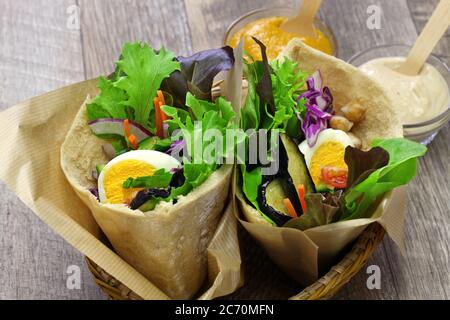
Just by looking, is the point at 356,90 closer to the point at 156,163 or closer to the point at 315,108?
the point at 315,108

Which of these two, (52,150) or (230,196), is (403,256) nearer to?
(230,196)

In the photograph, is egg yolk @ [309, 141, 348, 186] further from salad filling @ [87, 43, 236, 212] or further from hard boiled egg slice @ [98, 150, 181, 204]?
hard boiled egg slice @ [98, 150, 181, 204]

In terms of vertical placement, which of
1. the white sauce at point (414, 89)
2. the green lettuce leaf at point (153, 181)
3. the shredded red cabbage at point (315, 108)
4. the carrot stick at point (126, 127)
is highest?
the carrot stick at point (126, 127)

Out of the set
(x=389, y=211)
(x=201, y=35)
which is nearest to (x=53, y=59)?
(x=201, y=35)

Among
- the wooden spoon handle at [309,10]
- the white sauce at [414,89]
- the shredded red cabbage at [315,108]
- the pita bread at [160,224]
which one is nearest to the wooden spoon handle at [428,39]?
the white sauce at [414,89]

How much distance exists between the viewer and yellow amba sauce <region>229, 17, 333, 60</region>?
222 cm

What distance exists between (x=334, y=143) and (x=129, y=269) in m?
0.58

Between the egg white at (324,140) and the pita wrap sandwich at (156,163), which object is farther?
the egg white at (324,140)

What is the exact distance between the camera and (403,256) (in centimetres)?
183

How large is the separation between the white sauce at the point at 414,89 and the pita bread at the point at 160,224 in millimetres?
744

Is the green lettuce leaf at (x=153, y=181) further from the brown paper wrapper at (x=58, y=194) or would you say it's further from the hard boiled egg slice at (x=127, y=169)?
the brown paper wrapper at (x=58, y=194)

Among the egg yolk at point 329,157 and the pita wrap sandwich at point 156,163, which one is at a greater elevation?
the pita wrap sandwich at point 156,163

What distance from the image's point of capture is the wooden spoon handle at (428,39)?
1956 millimetres

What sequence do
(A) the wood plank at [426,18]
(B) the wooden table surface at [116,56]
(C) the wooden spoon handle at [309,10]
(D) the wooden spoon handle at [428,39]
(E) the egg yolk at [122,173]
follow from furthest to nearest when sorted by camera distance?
(A) the wood plank at [426,18]
(C) the wooden spoon handle at [309,10]
(D) the wooden spoon handle at [428,39]
(B) the wooden table surface at [116,56]
(E) the egg yolk at [122,173]
